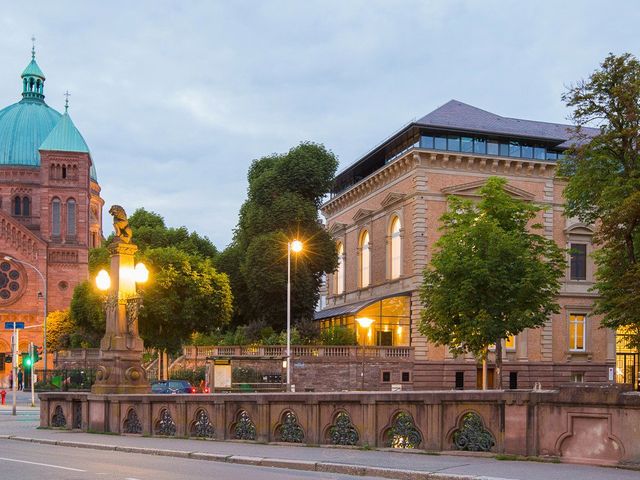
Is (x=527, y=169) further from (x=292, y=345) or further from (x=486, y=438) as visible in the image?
(x=486, y=438)

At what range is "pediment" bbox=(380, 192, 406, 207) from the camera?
2228 inches

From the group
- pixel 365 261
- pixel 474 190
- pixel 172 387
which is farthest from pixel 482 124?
pixel 172 387

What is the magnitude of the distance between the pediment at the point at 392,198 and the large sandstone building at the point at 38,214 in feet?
139

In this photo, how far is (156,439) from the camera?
21.5 metres

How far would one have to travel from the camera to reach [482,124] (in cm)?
5812

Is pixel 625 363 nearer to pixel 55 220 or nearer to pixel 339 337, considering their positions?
pixel 339 337

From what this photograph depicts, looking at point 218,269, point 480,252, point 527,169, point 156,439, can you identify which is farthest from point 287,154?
point 156,439

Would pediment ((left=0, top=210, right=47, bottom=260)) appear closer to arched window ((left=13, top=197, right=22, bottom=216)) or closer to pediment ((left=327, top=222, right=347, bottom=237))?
arched window ((left=13, top=197, right=22, bottom=216))

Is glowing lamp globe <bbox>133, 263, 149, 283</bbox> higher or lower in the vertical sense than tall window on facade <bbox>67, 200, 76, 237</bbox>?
lower

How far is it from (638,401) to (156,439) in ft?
40.8

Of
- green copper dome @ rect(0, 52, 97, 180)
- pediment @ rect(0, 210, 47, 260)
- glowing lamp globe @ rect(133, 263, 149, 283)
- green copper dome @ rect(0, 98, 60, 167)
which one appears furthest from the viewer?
green copper dome @ rect(0, 98, 60, 167)

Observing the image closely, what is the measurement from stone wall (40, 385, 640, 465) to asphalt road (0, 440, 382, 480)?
2429 millimetres

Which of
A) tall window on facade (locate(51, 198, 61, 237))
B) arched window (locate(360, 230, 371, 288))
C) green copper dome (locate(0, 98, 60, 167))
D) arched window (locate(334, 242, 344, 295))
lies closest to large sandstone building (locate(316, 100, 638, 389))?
arched window (locate(360, 230, 371, 288))

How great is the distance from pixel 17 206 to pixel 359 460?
310 feet
